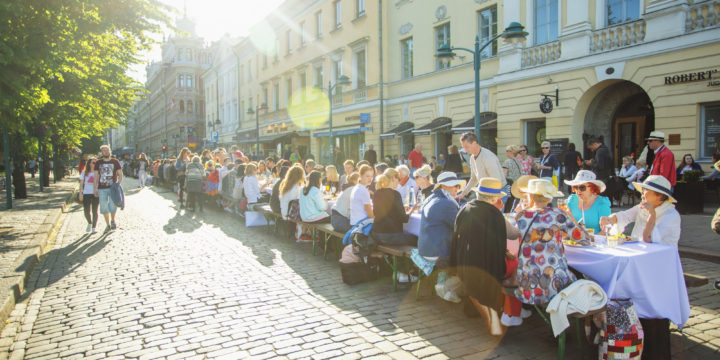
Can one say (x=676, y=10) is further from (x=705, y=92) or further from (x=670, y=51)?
(x=705, y=92)

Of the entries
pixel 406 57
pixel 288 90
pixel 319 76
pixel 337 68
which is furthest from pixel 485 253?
pixel 288 90

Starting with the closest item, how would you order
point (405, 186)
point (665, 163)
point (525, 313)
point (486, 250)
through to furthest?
point (486, 250), point (525, 313), point (665, 163), point (405, 186)

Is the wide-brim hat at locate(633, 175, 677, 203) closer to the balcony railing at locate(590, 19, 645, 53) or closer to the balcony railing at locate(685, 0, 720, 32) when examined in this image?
the balcony railing at locate(685, 0, 720, 32)

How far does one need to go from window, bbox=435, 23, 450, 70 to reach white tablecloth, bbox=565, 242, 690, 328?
54.0ft

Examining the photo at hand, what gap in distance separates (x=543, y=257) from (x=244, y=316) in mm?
3162

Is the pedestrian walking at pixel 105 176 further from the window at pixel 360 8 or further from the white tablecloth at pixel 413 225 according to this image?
the window at pixel 360 8

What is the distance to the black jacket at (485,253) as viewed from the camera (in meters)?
4.25

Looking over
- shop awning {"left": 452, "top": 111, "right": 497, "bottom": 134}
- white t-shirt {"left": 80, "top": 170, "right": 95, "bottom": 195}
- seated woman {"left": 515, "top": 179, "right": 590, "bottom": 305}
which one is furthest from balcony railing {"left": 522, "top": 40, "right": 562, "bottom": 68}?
white t-shirt {"left": 80, "top": 170, "right": 95, "bottom": 195}

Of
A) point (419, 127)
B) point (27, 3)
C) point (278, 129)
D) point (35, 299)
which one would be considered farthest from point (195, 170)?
point (278, 129)

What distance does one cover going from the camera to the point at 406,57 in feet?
74.4

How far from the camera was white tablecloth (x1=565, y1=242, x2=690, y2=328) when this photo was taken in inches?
150

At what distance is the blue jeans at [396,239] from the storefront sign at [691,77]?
967cm

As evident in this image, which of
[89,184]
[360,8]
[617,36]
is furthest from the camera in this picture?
[360,8]

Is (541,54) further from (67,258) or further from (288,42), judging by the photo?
(288,42)
